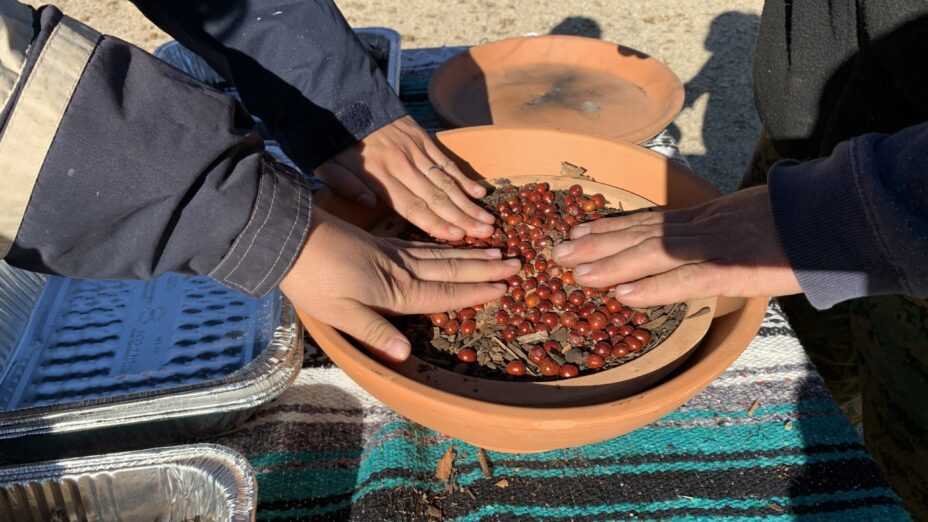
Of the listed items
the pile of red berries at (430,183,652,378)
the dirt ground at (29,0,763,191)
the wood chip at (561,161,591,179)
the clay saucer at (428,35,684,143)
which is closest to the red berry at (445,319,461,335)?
the pile of red berries at (430,183,652,378)

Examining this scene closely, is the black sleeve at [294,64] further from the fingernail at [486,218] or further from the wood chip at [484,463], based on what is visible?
the wood chip at [484,463]

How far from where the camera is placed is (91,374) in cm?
129

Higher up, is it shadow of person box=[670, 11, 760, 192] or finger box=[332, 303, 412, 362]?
finger box=[332, 303, 412, 362]

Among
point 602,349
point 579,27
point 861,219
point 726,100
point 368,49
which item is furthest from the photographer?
point 579,27

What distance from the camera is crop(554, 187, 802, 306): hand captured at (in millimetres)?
1050

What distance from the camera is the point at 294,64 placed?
141 centimetres

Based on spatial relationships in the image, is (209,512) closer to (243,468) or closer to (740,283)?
(243,468)

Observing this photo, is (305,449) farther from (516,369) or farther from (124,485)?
(516,369)

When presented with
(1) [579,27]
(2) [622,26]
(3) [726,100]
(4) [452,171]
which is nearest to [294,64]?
(4) [452,171]

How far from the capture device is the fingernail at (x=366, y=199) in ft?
4.62

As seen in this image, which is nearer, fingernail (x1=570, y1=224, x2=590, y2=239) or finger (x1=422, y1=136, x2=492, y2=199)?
fingernail (x1=570, y1=224, x2=590, y2=239)

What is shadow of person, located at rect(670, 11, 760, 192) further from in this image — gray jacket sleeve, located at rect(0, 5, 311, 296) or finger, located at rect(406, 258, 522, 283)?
gray jacket sleeve, located at rect(0, 5, 311, 296)

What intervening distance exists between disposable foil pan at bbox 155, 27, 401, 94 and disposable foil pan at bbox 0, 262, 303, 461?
96 centimetres

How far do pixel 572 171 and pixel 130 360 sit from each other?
104cm
